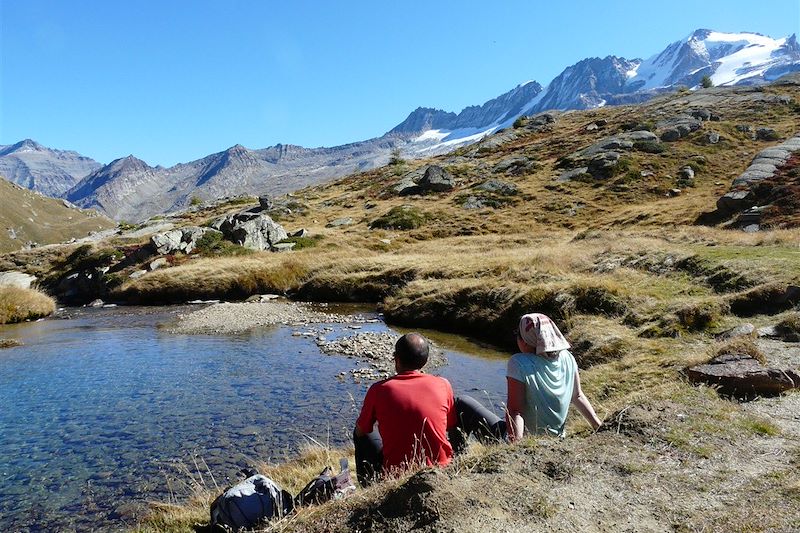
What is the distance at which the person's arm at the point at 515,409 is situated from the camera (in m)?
6.98

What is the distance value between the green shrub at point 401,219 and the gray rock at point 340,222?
3.49 meters

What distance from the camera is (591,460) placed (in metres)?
6.24

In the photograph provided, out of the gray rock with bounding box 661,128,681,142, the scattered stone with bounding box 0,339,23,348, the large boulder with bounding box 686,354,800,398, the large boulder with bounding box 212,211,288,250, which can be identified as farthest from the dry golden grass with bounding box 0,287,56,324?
the gray rock with bounding box 661,128,681,142

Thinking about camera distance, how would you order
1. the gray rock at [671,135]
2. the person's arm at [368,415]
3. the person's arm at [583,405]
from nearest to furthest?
the person's arm at [368,415]
the person's arm at [583,405]
the gray rock at [671,135]

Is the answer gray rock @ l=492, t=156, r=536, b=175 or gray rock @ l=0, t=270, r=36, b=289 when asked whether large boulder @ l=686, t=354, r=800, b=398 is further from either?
gray rock @ l=492, t=156, r=536, b=175

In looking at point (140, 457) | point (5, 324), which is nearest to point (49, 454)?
point (140, 457)

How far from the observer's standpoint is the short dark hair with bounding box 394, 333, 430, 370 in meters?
6.50

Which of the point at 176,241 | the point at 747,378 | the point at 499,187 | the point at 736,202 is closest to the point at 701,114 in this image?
the point at 499,187

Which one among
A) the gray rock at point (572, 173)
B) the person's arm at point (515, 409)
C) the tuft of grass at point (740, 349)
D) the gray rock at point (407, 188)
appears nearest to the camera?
the person's arm at point (515, 409)

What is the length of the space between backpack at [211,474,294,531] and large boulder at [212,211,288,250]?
143ft

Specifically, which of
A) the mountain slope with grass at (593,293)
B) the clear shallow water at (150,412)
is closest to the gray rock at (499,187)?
the mountain slope with grass at (593,293)

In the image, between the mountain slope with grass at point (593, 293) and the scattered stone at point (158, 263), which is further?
the scattered stone at point (158, 263)

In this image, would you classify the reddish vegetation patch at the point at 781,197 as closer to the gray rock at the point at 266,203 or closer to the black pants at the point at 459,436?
the black pants at the point at 459,436

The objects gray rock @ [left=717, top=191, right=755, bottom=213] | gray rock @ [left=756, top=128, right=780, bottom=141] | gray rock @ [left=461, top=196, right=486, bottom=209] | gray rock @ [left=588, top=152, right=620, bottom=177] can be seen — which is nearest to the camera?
gray rock @ [left=717, top=191, right=755, bottom=213]
